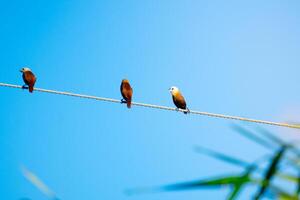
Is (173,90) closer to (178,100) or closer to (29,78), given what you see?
(178,100)

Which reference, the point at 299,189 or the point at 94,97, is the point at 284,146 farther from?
the point at 94,97

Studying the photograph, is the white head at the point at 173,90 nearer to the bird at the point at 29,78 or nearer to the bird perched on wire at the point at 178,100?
the bird perched on wire at the point at 178,100

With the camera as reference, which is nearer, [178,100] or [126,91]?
[126,91]

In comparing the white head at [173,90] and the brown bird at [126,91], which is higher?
the white head at [173,90]

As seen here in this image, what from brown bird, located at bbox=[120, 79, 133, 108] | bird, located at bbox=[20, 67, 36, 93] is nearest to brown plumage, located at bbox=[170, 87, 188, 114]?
brown bird, located at bbox=[120, 79, 133, 108]

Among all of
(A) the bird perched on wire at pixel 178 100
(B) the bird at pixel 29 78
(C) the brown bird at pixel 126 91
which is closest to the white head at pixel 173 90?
(A) the bird perched on wire at pixel 178 100

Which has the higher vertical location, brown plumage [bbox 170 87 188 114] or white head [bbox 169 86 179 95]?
white head [bbox 169 86 179 95]

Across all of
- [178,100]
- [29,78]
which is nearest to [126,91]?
[178,100]

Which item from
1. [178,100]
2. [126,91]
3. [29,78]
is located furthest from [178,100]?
[29,78]

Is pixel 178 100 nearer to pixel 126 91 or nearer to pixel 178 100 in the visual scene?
pixel 178 100

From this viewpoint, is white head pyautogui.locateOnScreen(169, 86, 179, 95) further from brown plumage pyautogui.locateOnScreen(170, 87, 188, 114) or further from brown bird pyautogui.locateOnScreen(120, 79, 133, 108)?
brown bird pyautogui.locateOnScreen(120, 79, 133, 108)

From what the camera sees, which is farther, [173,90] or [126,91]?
[173,90]

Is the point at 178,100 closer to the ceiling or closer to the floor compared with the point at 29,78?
closer to the floor

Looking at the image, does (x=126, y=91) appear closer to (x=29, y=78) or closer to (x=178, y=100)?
(x=178, y=100)
